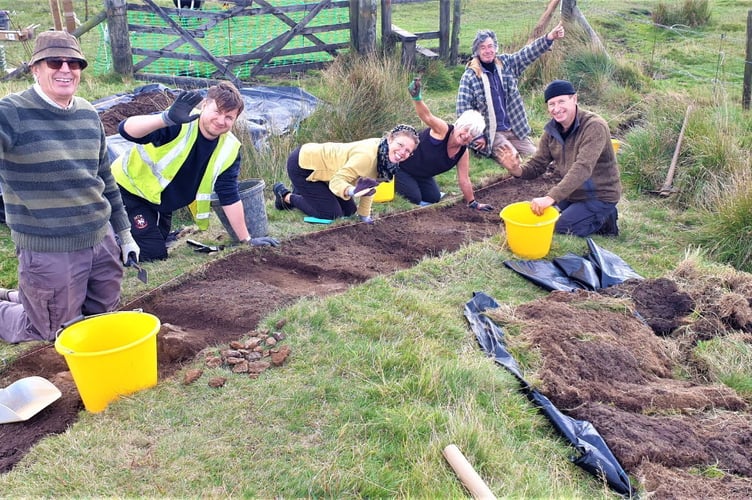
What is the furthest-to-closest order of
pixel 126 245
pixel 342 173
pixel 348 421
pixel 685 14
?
1. pixel 685 14
2. pixel 342 173
3. pixel 126 245
4. pixel 348 421

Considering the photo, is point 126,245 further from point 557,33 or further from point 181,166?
point 557,33

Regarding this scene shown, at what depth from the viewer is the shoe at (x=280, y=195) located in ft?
19.8

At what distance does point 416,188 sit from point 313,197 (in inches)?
45.5

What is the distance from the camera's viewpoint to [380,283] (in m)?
4.31

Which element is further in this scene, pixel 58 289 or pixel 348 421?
pixel 58 289

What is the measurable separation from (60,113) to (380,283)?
7.10 ft

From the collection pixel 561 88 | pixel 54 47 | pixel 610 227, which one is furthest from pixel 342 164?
pixel 54 47

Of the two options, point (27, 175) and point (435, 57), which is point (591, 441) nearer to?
point (27, 175)

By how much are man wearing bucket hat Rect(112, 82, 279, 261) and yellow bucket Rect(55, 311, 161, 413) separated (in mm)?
1490

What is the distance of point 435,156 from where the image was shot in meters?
6.07

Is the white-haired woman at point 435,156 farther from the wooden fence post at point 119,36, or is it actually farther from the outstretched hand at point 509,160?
the wooden fence post at point 119,36

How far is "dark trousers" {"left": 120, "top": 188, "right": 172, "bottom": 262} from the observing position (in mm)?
4758

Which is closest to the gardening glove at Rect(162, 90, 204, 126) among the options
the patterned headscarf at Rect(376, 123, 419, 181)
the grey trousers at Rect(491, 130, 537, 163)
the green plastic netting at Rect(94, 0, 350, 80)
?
the patterned headscarf at Rect(376, 123, 419, 181)

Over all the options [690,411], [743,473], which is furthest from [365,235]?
[743,473]
